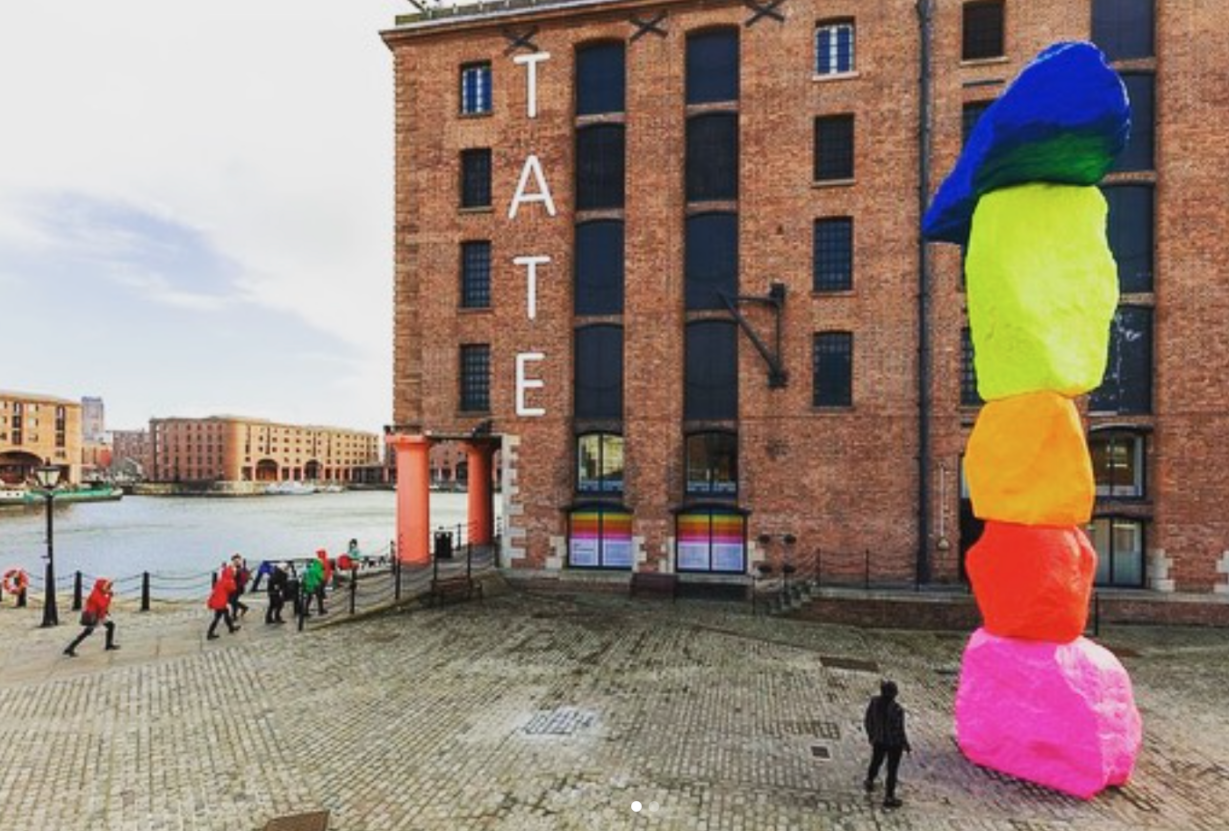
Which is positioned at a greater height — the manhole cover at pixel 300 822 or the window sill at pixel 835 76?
the window sill at pixel 835 76

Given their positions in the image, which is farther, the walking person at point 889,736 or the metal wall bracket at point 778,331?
the metal wall bracket at point 778,331

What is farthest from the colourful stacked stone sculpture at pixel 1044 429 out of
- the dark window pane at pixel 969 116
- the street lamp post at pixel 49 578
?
the street lamp post at pixel 49 578

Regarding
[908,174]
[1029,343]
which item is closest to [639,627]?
[1029,343]

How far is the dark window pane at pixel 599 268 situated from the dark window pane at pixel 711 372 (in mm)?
2759

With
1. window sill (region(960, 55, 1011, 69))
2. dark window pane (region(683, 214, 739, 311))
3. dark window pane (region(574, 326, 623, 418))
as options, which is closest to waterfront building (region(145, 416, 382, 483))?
dark window pane (region(574, 326, 623, 418))

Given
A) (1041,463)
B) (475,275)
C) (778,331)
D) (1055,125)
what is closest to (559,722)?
(1041,463)

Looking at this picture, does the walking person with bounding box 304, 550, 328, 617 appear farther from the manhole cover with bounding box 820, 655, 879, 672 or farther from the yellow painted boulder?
the yellow painted boulder

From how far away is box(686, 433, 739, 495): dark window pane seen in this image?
2168cm

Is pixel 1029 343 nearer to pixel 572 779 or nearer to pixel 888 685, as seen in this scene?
pixel 888 685

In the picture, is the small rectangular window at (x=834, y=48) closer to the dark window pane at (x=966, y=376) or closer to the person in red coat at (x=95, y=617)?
the dark window pane at (x=966, y=376)

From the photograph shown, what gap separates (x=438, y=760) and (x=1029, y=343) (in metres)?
9.86

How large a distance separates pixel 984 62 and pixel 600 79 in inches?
453

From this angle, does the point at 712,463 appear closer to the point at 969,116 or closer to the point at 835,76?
the point at 835,76

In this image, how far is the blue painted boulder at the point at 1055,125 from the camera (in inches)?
337
